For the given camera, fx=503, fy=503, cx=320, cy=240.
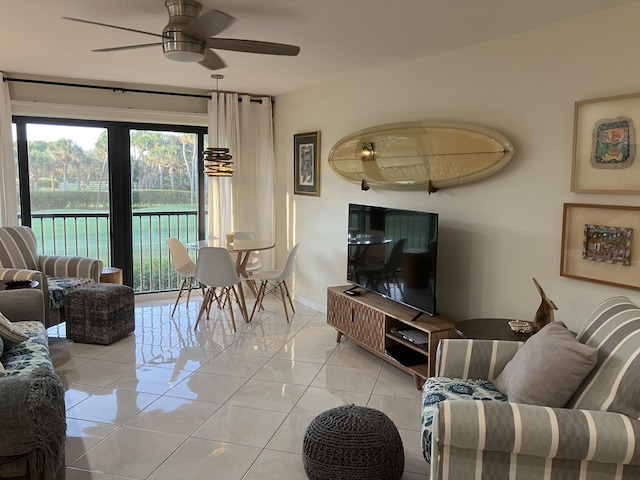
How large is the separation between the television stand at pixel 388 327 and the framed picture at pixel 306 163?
4.65 ft

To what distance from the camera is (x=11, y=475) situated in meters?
1.88

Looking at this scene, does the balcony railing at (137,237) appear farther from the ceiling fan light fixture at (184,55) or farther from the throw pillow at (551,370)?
the throw pillow at (551,370)

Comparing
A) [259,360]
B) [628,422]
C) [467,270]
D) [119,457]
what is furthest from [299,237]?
[628,422]

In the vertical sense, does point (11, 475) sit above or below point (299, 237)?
below

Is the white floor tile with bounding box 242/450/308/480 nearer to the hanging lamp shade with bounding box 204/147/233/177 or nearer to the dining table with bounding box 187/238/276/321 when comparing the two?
the dining table with bounding box 187/238/276/321

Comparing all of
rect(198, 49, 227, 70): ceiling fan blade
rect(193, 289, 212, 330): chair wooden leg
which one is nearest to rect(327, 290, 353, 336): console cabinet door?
rect(193, 289, 212, 330): chair wooden leg

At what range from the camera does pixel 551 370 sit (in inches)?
76.9

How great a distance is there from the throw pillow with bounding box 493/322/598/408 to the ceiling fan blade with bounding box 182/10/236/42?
2.19m

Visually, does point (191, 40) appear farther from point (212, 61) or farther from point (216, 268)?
point (216, 268)

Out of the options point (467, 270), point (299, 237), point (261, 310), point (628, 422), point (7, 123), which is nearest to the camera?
point (628, 422)

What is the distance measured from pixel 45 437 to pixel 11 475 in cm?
17

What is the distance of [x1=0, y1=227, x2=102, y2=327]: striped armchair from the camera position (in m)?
4.19

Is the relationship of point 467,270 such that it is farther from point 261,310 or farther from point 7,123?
point 7,123

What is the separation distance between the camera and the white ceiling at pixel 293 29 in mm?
2716
